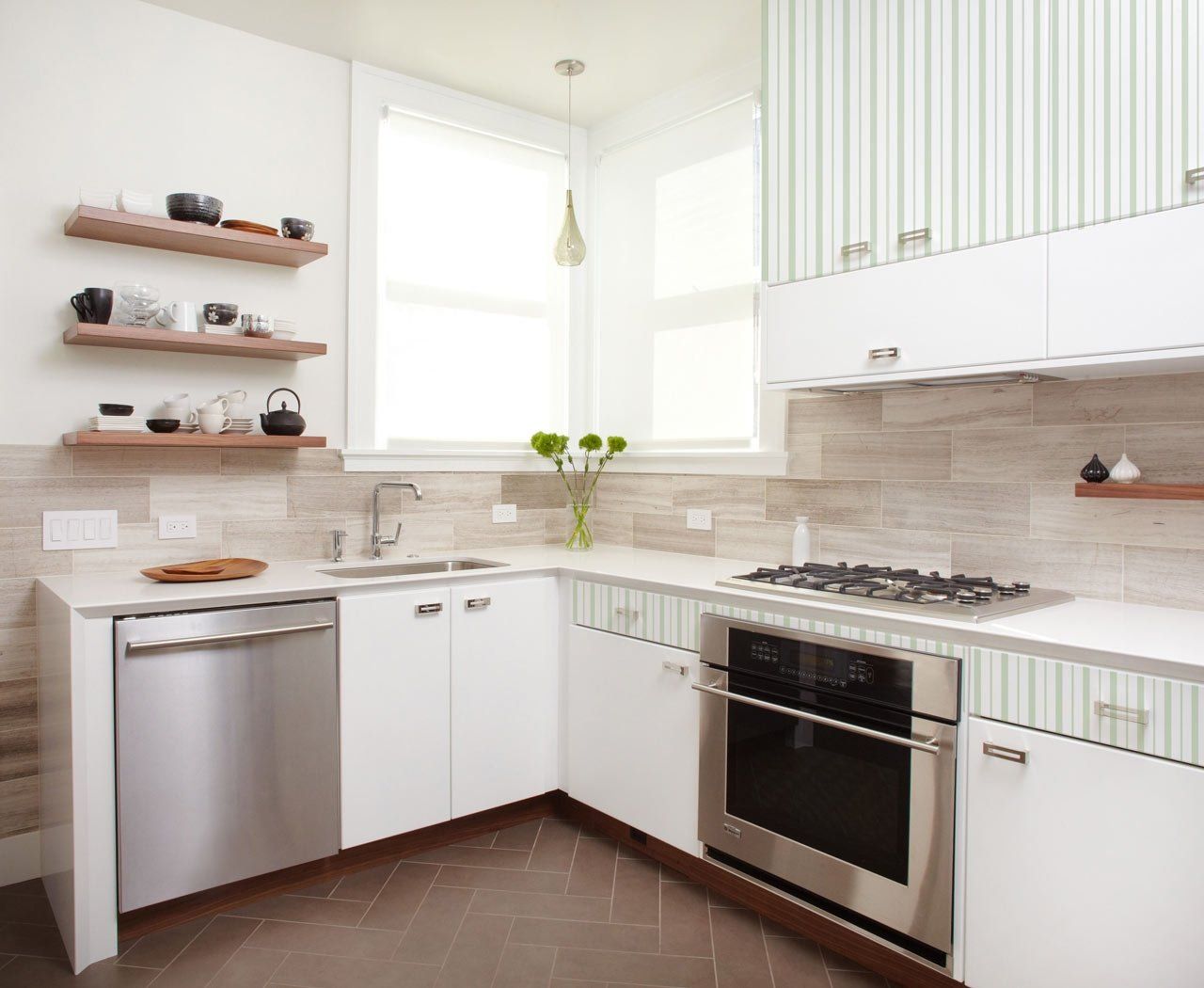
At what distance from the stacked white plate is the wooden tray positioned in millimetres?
418

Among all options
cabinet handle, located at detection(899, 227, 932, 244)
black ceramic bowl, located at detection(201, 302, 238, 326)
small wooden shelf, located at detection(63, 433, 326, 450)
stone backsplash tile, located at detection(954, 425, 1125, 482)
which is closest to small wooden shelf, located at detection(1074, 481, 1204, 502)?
stone backsplash tile, located at detection(954, 425, 1125, 482)

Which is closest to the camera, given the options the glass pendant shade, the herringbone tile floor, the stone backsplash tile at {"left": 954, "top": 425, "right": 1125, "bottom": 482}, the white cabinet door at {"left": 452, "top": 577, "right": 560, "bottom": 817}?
the herringbone tile floor

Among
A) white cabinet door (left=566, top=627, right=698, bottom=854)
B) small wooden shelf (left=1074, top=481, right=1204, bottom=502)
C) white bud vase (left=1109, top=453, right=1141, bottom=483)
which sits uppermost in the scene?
white bud vase (left=1109, top=453, right=1141, bottom=483)

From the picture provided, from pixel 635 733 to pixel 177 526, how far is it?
162 centimetres

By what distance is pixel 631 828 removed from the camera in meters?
2.73

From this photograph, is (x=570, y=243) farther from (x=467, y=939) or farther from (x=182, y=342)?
(x=467, y=939)

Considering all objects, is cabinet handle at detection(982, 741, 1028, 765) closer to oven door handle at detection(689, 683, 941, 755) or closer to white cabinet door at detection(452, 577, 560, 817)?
oven door handle at detection(689, 683, 941, 755)

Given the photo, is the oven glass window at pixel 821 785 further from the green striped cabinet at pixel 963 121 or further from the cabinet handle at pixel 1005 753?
the green striped cabinet at pixel 963 121

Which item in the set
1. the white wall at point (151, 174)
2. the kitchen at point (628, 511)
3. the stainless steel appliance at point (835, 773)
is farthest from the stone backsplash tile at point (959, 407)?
the white wall at point (151, 174)

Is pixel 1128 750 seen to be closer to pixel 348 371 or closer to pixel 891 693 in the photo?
pixel 891 693

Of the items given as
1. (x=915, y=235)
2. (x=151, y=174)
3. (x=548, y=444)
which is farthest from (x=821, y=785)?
(x=151, y=174)

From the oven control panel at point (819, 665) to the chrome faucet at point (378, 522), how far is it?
1384 millimetres

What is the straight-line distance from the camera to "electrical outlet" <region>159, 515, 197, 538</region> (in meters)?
2.72

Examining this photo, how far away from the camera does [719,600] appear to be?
7.77ft
